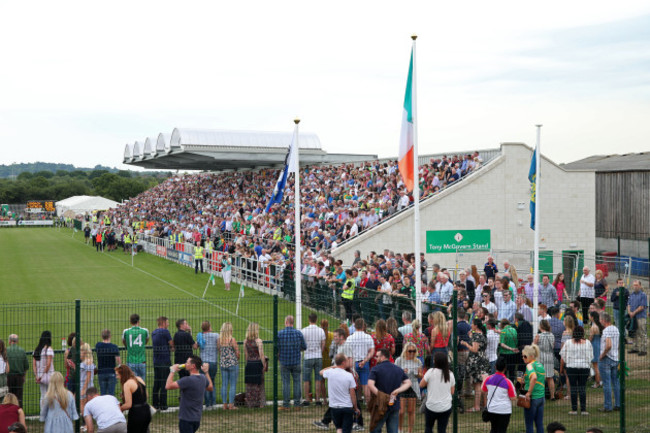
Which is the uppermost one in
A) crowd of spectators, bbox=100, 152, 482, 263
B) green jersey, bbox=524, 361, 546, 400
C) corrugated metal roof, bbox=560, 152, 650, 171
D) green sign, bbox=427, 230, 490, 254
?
corrugated metal roof, bbox=560, 152, 650, 171

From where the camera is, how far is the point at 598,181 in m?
38.6

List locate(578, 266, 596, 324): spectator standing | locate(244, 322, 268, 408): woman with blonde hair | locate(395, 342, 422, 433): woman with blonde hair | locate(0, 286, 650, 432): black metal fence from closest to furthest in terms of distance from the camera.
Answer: locate(395, 342, 422, 433): woman with blonde hair → locate(0, 286, 650, 432): black metal fence → locate(244, 322, 268, 408): woman with blonde hair → locate(578, 266, 596, 324): spectator standing

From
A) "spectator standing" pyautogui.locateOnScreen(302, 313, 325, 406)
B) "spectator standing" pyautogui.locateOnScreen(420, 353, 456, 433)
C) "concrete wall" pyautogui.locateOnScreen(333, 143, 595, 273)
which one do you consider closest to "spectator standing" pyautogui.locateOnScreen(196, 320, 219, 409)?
"spectator standing" pyautogui.locateOnScreen(302, 313, 325, 406)

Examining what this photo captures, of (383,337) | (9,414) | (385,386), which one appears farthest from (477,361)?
(9,414)

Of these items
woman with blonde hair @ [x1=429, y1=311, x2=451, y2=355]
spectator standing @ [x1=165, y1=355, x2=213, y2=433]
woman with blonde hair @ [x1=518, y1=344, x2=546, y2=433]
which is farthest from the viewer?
woman with blonde hair @ [x1=429, y1=311, x2=451, y2=355]

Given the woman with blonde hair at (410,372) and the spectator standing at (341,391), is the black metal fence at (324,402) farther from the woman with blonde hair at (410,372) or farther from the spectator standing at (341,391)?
the spectator standing at (341,391)

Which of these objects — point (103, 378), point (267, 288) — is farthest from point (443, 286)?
point (267, 288)

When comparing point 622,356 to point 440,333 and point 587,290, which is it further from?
point 587,290

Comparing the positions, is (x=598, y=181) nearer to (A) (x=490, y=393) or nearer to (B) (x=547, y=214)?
(B) (x=547, y=214)

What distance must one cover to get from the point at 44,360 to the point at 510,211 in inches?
860

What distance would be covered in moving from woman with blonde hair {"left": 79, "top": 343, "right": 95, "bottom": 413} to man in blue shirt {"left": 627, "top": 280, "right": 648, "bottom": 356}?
9.73 meters

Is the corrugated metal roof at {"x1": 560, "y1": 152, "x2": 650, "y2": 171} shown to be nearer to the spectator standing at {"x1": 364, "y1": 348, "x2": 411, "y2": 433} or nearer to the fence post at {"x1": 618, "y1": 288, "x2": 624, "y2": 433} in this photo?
the fence post at {"x1": 618, "y1": 288, "x2": 624, "y2": 433}

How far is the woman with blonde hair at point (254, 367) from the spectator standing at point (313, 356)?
809mm

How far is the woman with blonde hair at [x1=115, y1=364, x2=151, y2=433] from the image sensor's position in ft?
27.6
